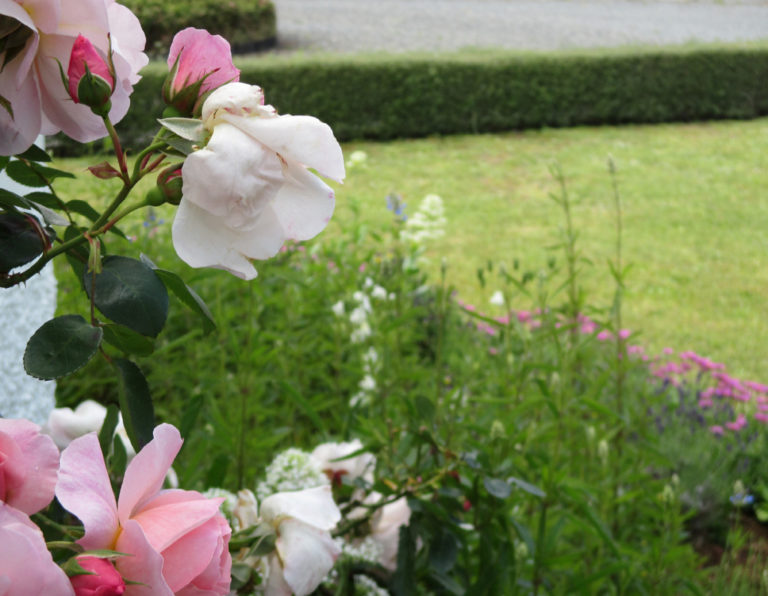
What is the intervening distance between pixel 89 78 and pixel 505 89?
7912mm

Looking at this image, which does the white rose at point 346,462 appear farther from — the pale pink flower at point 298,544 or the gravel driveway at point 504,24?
the gravel driveway at point 504,24

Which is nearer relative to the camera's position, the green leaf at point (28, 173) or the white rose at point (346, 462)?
the green leaf at point (28, 173)

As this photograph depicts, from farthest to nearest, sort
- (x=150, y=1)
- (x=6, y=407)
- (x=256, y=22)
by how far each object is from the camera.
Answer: (x=256, y=22)
(x=150, y=1)
(x=6, y=407)

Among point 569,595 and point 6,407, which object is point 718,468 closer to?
point 569,595

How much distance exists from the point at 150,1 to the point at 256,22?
146 cm

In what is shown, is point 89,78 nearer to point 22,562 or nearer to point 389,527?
point 22,562

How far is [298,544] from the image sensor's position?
0.62 metres

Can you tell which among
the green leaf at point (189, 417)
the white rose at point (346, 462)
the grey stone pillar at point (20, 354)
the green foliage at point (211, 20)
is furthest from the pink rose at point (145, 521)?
the green foliage at point (211, 20)

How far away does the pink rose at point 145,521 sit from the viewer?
0.32m

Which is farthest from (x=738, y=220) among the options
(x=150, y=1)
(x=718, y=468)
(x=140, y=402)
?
(x=150, y=1)

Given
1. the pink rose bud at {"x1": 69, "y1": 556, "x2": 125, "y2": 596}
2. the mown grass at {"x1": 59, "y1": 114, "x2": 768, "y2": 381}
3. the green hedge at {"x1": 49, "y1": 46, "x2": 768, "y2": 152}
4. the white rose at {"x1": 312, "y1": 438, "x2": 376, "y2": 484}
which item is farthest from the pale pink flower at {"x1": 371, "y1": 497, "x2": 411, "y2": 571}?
the green hedge at {"x1": 49, "y1": 46, "x2": 768, "y2": 152}

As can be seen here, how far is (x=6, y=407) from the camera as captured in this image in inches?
47.0

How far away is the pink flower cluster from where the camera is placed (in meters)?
0.31

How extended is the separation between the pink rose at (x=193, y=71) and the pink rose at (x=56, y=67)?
0.03 meters
